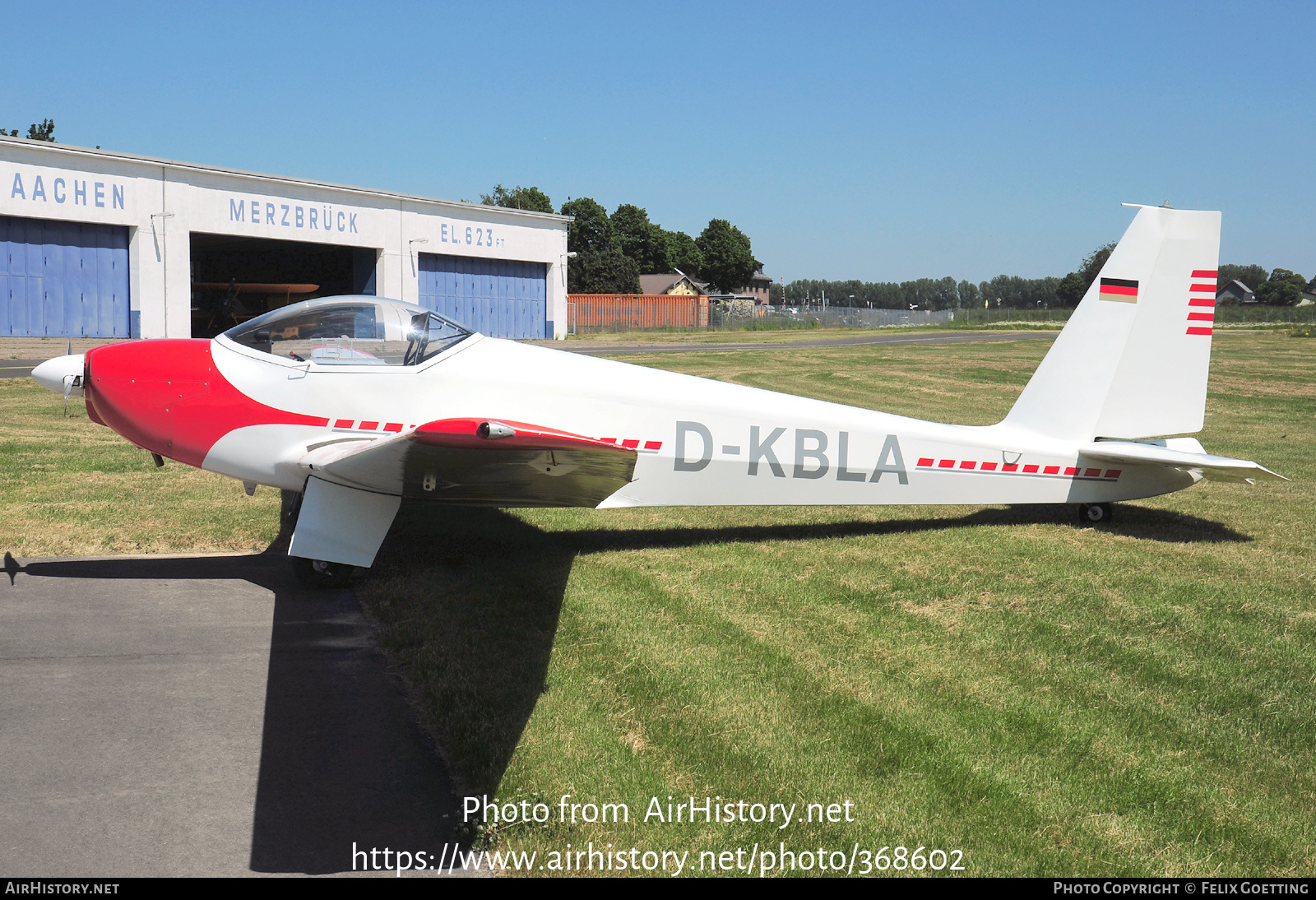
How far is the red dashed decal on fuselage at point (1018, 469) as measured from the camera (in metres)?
7.55

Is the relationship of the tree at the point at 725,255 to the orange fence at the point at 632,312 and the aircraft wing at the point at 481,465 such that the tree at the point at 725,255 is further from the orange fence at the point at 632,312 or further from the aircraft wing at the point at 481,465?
the aircraft wing at the point at 481,465


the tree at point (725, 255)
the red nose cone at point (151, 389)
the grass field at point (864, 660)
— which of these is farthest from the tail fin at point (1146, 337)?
the tree at point (725, 255)

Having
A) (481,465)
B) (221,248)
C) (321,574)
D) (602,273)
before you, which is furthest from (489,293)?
(602,273)

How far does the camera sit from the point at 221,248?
39.0 metres

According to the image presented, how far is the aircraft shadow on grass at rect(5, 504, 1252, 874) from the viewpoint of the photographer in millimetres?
3658

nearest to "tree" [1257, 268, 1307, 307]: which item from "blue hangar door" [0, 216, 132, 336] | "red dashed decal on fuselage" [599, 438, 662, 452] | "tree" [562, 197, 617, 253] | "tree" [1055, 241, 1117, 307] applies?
"tree" [1055, 241, 1117, 307]

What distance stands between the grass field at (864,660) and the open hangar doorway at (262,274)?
2677 centimetres

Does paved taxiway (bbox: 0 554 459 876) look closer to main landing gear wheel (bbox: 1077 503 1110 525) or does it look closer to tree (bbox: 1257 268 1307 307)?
main landing gear wheel (bbox: 1077 503 1110 525)

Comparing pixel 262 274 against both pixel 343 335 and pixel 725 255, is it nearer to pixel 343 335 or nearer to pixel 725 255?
pixel 343 335

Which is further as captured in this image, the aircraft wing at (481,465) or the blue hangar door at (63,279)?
the blue hangar door at (63,279)

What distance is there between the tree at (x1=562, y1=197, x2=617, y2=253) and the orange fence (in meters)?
44.1

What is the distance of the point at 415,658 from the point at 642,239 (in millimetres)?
104545
